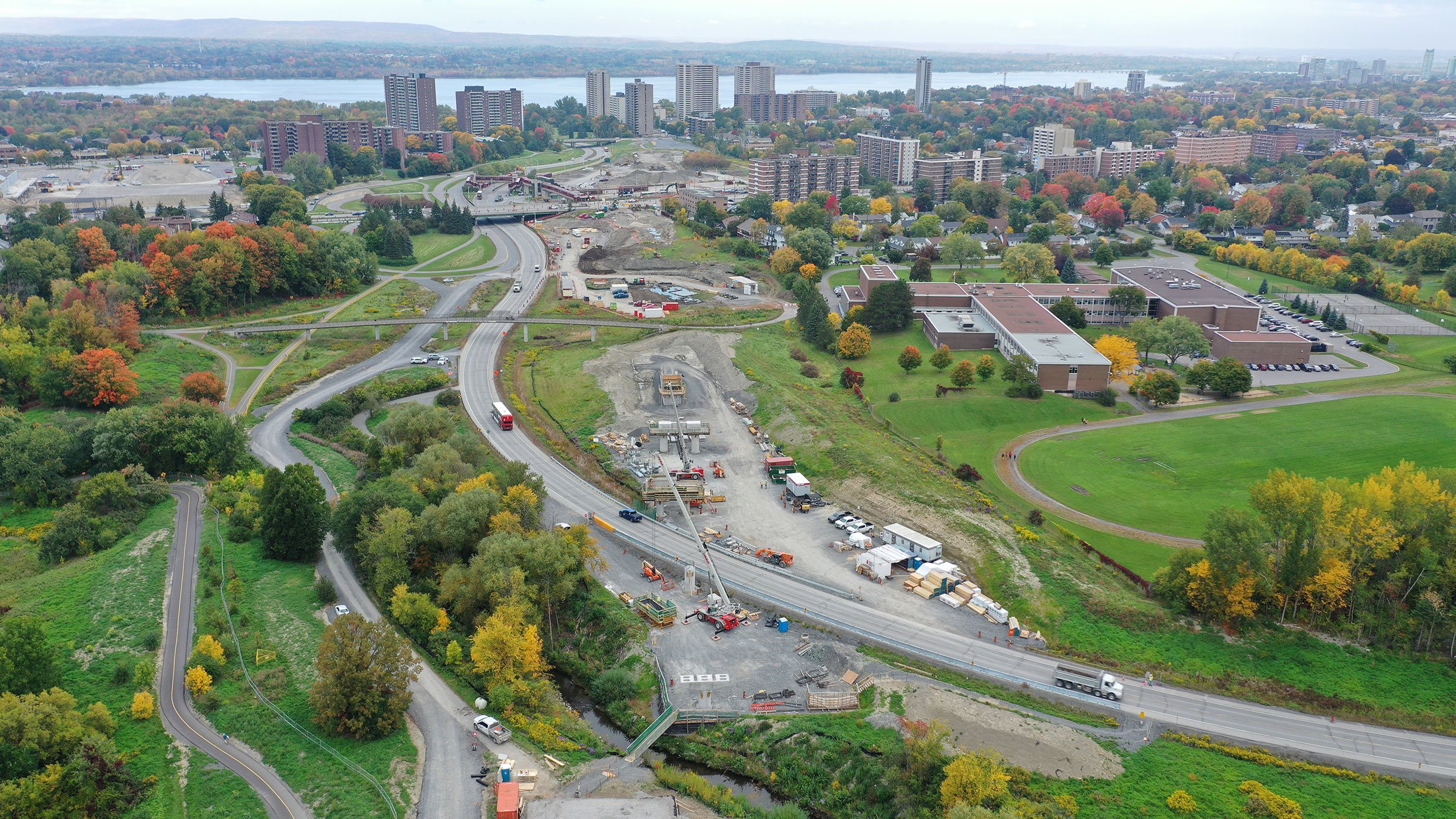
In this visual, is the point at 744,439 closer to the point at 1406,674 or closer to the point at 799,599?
the point at 799,599

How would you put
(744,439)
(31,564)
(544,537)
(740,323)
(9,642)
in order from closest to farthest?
(9,642) → (544,537) → (31,564) → (744,439) → (740,323)

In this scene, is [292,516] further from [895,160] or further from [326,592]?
[895,160]

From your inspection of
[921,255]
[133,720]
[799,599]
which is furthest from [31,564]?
[921,255]

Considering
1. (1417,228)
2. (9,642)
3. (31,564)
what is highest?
(1417,228)

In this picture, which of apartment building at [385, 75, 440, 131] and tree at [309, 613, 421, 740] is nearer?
tree at [309, 613, 421, 740]

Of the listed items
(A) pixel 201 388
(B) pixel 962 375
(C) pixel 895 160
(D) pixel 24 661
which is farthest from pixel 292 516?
(C) pixel 895 160

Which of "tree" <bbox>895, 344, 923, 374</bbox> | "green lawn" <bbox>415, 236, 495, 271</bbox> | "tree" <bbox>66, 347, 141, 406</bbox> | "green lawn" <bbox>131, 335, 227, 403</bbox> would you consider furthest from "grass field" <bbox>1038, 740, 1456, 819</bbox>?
"green lawn" <bbox>415, 236, 495, 271</bbox>

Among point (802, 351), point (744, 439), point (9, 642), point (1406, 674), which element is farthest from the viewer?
point (802, 351)

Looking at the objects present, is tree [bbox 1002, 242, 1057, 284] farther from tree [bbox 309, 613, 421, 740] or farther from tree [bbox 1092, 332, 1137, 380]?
tree [bbox 309, 613, 421, 740]
